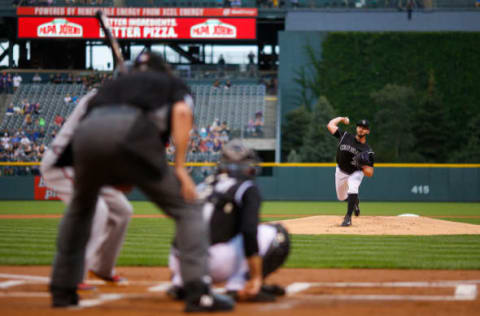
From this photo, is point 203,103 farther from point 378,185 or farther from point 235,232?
point 235,232

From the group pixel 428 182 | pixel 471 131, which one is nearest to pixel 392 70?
pixel 471 131

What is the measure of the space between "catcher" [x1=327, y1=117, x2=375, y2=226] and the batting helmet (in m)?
7.91

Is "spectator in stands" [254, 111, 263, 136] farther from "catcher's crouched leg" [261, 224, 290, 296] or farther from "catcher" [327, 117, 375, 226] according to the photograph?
"catcher's crouched leg" [261, 224, 290, 296]

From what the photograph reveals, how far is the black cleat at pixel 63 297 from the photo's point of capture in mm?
4652

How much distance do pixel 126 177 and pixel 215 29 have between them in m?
37.3

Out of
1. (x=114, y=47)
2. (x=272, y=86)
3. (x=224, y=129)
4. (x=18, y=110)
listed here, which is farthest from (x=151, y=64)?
(x=272, y=86)

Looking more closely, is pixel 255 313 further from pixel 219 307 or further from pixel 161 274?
pixel 161 274

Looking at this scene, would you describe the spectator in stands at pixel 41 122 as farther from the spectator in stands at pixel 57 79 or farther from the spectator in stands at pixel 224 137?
the spectator in stands at pixel 224 137

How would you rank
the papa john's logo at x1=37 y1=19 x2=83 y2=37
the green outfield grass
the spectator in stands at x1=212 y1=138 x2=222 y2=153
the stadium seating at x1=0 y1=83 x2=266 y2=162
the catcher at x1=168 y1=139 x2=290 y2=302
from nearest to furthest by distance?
the catcher at x1=168 y1=139 x2=290 y2=302 → the green outfield grass → the spectator in stands at x1=212 y1=138 x2=222 y2=153 → the stadium seating at x1=0 y1=83 x2=266 y2=162 → the papa john's logo at x1=37 y1=19 x2=83 y2=37

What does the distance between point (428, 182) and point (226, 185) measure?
24.6 metres

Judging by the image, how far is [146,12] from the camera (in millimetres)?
41250

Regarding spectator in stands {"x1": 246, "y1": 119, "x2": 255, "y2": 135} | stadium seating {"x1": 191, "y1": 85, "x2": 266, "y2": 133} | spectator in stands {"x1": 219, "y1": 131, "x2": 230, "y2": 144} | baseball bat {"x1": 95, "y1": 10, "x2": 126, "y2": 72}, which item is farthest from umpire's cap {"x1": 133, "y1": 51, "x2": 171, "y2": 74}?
spectator in stands {"x1": 246, "y1": 119, "x2": 255, "y2": 135}

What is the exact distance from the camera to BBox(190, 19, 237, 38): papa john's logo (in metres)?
40.6

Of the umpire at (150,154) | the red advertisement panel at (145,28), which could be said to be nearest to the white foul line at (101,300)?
the umpire at (150,154)
